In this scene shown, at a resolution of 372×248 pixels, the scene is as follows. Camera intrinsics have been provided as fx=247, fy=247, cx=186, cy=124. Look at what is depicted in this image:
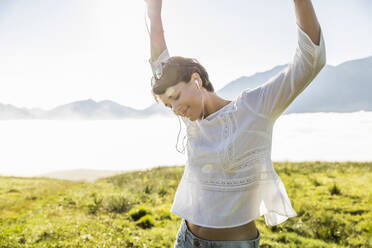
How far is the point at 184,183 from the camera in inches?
66.7

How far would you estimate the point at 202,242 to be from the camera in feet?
5.08

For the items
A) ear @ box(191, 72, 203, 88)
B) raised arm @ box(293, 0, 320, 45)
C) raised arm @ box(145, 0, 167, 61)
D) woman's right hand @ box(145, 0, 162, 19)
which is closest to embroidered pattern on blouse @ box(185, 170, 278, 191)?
ear @ box(191, 72, 203, 88)

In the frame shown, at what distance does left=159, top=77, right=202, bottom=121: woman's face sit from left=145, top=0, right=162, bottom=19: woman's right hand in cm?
78

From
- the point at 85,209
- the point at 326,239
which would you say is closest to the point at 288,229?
the point at 326,239

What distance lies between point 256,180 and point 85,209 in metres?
7.63

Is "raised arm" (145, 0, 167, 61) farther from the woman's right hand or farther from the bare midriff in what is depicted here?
the bare midriff

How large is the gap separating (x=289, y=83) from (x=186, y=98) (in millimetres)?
604

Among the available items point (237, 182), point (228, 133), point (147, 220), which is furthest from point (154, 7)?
point (147, 220)

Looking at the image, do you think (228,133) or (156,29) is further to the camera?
(156,29)

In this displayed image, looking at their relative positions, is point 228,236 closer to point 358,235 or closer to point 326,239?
point 326,239

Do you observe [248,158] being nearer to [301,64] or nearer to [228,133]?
[228,133]

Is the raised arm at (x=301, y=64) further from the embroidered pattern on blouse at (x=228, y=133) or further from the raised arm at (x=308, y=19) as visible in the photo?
the embroidered pattern on blouse at (x=228, y=133)

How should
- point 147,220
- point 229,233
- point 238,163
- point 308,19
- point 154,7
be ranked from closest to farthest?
point 308,19, point 238,163, point 229,233, point 154,7, point 147,220

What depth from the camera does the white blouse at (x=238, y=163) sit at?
4.35 ft
